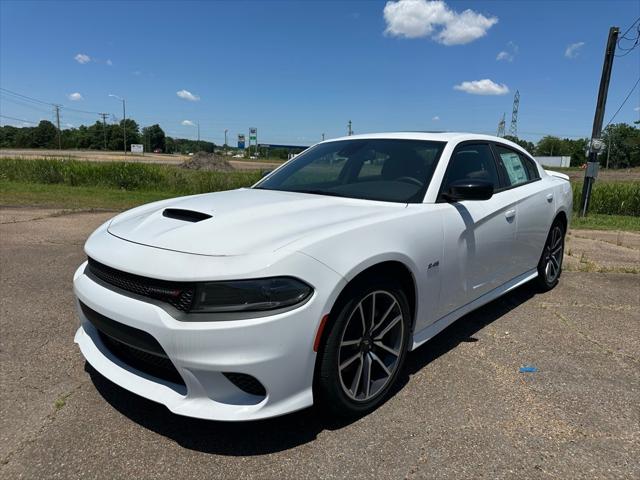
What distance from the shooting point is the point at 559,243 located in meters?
5.16

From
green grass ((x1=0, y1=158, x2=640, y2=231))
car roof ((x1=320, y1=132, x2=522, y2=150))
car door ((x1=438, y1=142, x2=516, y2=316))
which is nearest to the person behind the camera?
car door ((x1=438, y1=142, x2=516, y2=316))

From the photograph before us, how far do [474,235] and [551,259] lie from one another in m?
2.14

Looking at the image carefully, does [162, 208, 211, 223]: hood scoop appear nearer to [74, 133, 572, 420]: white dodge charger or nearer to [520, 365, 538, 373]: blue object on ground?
[74, 133, 572, 420]: white dodge charger

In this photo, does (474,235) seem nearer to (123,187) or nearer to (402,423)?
(402,423)

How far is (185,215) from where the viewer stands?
9.35 feet

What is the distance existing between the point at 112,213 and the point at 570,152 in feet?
459

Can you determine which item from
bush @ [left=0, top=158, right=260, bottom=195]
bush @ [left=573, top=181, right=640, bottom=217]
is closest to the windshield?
bush @ [left=573, top=181, right=640, bottom=217]

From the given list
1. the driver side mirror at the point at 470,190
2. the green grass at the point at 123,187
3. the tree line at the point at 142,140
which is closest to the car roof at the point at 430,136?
the driver side mirror at the point at 470,190

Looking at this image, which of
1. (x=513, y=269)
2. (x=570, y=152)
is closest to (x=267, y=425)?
(x=513, y=269)

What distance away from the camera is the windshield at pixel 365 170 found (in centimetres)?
333

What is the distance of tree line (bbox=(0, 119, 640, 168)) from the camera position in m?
106

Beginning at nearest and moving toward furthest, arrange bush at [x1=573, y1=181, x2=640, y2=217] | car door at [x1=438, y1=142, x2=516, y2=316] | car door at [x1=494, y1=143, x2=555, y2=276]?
car door at [x1=438, y1=142, x2=516, y2=316] → car door at [x1=494, y1=143, x2=555, y2=276] → bush at [x1=573, y1=181, x2=640, y2=217]

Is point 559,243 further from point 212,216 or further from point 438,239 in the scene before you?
point 212,216

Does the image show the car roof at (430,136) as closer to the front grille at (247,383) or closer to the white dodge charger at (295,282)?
the white dodge charger at (295,282)
